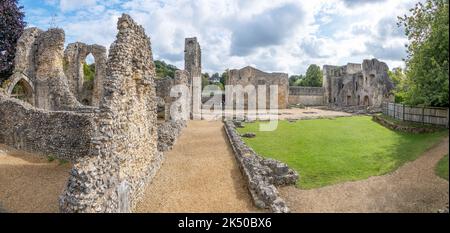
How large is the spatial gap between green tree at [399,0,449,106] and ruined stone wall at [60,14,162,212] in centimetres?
928

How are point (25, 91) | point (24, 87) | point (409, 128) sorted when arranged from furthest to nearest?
point (25, 91) < point (24, 87) < point (409, 128)

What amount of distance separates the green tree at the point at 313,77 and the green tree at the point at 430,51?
5614cm

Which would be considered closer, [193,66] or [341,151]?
[341,151]

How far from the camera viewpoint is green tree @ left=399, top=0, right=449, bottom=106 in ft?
36.1

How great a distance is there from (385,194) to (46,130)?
1262cm

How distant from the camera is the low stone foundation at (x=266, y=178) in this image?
7704 millimetres

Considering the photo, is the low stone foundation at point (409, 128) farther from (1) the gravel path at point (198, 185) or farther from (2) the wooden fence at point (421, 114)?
(1) the gravel path at point (198, 185)

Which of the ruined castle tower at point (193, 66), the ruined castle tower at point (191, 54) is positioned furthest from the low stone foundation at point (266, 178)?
the ruined castle tower at point (191, 54)

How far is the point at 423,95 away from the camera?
13.4 m

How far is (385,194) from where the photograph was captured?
7895 mm

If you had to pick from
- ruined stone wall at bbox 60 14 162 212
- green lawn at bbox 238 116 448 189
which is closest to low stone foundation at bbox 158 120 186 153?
ruined stone wall at bbox 60 14 162 212

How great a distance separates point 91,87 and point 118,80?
23367 millimetres

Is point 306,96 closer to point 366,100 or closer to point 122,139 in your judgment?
point 366,100

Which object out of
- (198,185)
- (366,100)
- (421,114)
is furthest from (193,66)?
(198,185)
